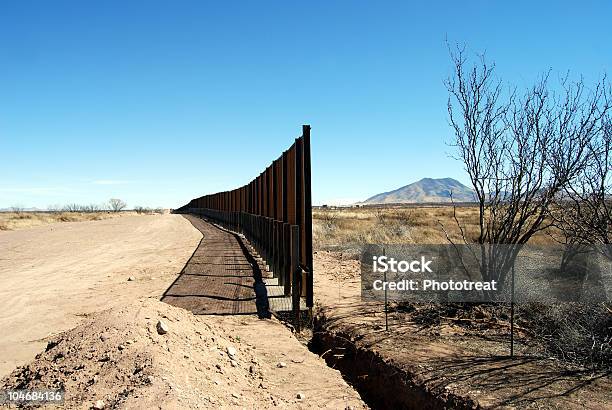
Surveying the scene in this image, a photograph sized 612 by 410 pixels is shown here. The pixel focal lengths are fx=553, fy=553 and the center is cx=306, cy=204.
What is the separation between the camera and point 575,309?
282 inches

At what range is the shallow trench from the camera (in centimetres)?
515

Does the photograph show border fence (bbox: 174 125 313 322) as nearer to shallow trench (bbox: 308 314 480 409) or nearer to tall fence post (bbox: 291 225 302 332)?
tall fence post (bbox: 291 225 302 332)

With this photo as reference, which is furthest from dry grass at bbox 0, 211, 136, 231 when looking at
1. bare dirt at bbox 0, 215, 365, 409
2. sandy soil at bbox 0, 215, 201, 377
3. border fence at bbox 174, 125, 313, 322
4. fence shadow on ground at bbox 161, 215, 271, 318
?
bare dirt at bbox 0, 215, 365, 409

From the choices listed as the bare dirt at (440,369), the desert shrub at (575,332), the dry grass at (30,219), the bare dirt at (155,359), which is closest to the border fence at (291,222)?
the bare dirt at (440,369)

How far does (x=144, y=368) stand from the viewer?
189 inches

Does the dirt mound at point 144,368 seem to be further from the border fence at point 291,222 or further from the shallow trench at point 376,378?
the border fence at point 291,222

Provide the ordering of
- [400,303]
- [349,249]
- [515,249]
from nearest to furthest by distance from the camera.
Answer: [515,249] < [400,303] < [349,249]

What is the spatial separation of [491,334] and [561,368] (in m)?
1.55

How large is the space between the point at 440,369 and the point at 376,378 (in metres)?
0.86

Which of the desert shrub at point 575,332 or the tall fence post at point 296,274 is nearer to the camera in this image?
the desert shrub at point 575,332

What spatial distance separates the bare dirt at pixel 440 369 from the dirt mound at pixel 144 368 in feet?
3.92

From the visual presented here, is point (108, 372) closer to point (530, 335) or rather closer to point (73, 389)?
point (73, 389)

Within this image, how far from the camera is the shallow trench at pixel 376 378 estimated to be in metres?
5.15

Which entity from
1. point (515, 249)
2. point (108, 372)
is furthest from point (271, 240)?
point (108, 372)
